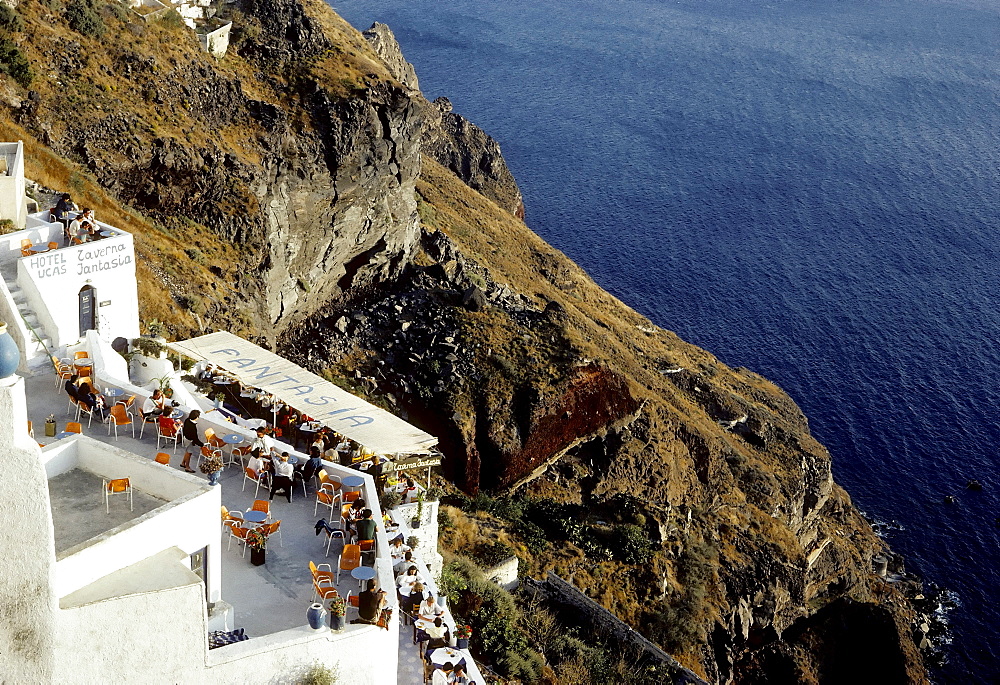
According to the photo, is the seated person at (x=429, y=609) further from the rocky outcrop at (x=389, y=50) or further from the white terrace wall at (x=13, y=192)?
the rocky outcrop at (x=389, y=50)

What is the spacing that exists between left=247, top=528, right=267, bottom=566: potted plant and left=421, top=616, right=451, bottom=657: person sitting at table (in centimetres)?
387

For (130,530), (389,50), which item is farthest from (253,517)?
(389,50)

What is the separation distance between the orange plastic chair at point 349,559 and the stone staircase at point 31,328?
866 cm

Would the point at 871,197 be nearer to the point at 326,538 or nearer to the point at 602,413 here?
the point at 602,413

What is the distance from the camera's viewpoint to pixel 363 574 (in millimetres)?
17359

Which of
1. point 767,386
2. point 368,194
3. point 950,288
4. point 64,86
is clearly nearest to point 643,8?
point 950,288

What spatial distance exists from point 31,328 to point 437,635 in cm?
1110

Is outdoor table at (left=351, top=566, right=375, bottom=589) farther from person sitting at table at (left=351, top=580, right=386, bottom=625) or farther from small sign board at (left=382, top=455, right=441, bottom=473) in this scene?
small sign board at (left=382, top=455, right=441, bottom=473)

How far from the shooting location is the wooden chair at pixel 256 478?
793 inches

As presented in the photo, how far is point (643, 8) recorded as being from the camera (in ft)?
574

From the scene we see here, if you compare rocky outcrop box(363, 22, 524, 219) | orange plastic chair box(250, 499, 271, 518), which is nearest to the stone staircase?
orange plastic chair box(250, 499, 271, 518)

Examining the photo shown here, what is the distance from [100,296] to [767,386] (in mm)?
60074

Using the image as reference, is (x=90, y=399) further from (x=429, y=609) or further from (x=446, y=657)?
(x=446, y=657)

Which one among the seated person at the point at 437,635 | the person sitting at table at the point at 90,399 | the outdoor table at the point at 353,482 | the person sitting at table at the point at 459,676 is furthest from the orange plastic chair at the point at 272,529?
the person sitting at table at the point at 90,399
